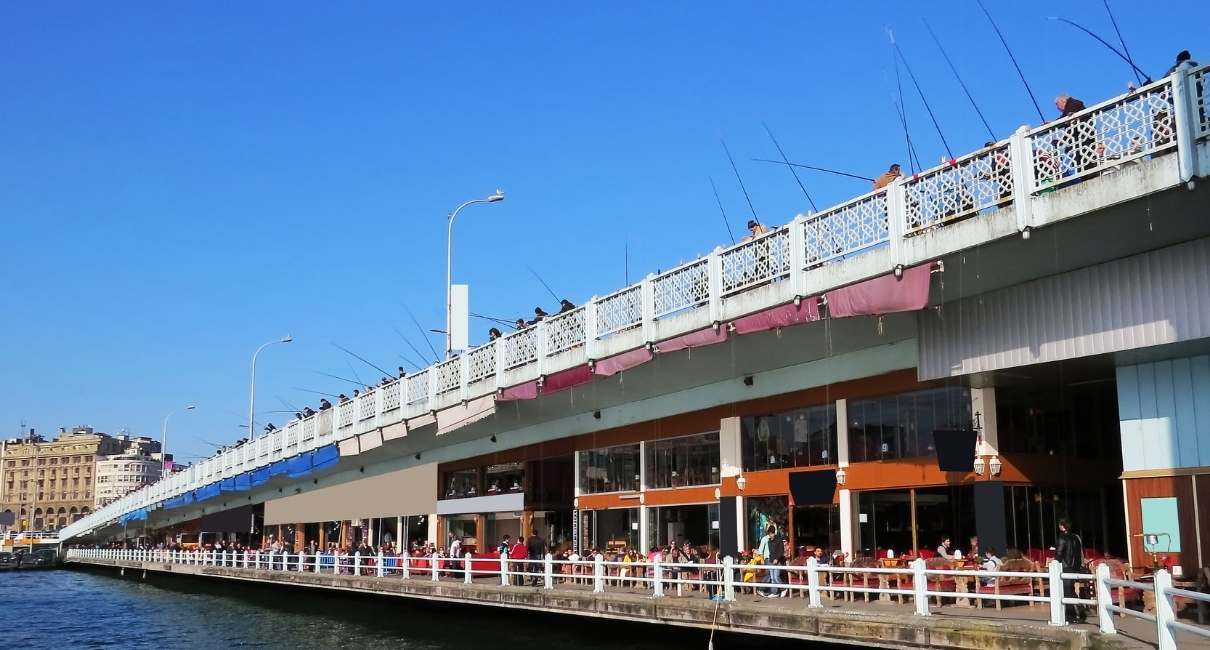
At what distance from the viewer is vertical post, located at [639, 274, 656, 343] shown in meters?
22.2

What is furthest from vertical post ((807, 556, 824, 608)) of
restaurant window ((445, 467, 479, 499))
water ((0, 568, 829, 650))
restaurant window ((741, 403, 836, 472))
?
restaurant window ((445, 467, 479, 499))

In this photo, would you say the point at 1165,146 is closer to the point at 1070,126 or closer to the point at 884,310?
the point at 1070,126

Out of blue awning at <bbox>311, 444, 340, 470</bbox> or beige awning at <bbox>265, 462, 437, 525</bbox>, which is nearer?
blue awning at <bbox>311, 444, 340, 470</bbox>

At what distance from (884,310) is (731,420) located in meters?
9.20

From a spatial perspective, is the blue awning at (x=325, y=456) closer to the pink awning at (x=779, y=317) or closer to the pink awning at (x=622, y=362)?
the pink awning at (x=622, y=362)

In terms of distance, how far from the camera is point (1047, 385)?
20500 millimetres

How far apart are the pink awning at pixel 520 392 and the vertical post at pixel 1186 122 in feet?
52.0

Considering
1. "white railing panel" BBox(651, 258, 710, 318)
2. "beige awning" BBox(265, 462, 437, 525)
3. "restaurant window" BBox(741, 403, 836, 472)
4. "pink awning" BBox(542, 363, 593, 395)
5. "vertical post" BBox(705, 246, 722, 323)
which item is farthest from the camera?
"beige awning" BBox(265, 462, 437, 525)

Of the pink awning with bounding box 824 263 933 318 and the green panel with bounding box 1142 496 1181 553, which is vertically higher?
the pink awning with bounding box 824 263 933 318

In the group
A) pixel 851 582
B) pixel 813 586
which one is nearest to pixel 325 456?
pixel 851 582

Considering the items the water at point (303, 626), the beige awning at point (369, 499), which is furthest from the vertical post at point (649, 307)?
the beige awning at point (369, 499)

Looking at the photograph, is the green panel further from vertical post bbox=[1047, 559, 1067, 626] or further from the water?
the water

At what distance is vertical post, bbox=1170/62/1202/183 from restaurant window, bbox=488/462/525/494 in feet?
83.1

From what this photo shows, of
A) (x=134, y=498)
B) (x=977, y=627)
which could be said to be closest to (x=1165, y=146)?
(x=977, y=627)
